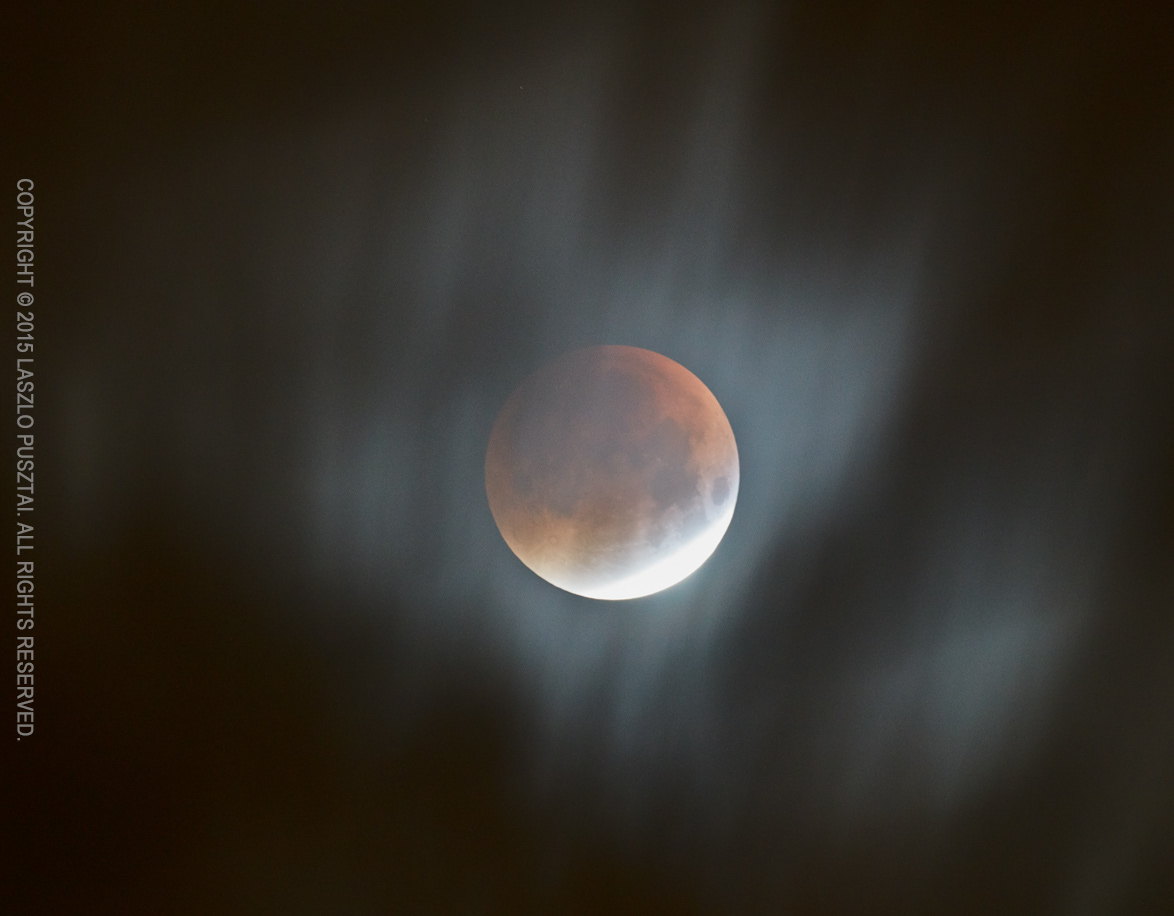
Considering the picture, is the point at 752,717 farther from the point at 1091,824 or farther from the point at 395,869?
the point at 395,869

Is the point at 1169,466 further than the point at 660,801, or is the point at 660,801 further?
the point at 660,801

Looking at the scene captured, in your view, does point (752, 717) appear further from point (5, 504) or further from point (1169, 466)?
point (5, 504)

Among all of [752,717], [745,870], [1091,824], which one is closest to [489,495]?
[752,717]

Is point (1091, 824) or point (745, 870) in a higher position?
point (1091, 824)

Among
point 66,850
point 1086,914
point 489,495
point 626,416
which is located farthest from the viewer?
point 1086,914

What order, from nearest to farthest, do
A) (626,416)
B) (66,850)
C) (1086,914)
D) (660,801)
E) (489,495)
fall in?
(626,416)
(489,495)
(66,850)
(1086,914)
(660,801)

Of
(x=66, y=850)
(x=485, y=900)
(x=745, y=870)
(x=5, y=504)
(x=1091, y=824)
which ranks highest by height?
(x=1091, y=824)

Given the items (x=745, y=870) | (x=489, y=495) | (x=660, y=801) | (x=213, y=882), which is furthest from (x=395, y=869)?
(x=489, y=495)
